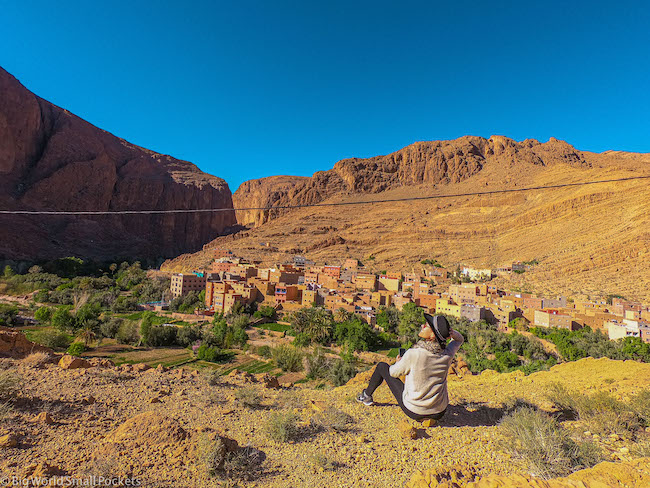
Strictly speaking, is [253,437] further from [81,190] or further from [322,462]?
[81,190]

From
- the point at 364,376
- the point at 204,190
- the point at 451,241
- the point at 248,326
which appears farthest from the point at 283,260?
the point at 204,190

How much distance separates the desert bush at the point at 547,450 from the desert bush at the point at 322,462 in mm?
1345

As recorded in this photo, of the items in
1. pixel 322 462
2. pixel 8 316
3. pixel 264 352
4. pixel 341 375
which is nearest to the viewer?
pixel 322 462

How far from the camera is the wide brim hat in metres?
2.59

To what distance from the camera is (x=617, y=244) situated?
30.5 meters

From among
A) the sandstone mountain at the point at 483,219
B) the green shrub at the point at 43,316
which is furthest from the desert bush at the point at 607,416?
the sandstone mountain at the point at 483,219

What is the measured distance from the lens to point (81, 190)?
5962 cm

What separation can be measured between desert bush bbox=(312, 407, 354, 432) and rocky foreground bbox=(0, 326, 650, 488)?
0.01 meters

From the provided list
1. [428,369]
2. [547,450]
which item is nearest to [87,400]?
[428,369]

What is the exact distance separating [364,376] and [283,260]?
133 feet

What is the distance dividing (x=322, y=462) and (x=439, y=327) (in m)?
1.36

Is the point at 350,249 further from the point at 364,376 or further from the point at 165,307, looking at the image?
the point at 364,376

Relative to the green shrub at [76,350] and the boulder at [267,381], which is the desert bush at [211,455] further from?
the green shrub at [76,350]

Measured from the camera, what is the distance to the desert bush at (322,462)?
7.39 feet
